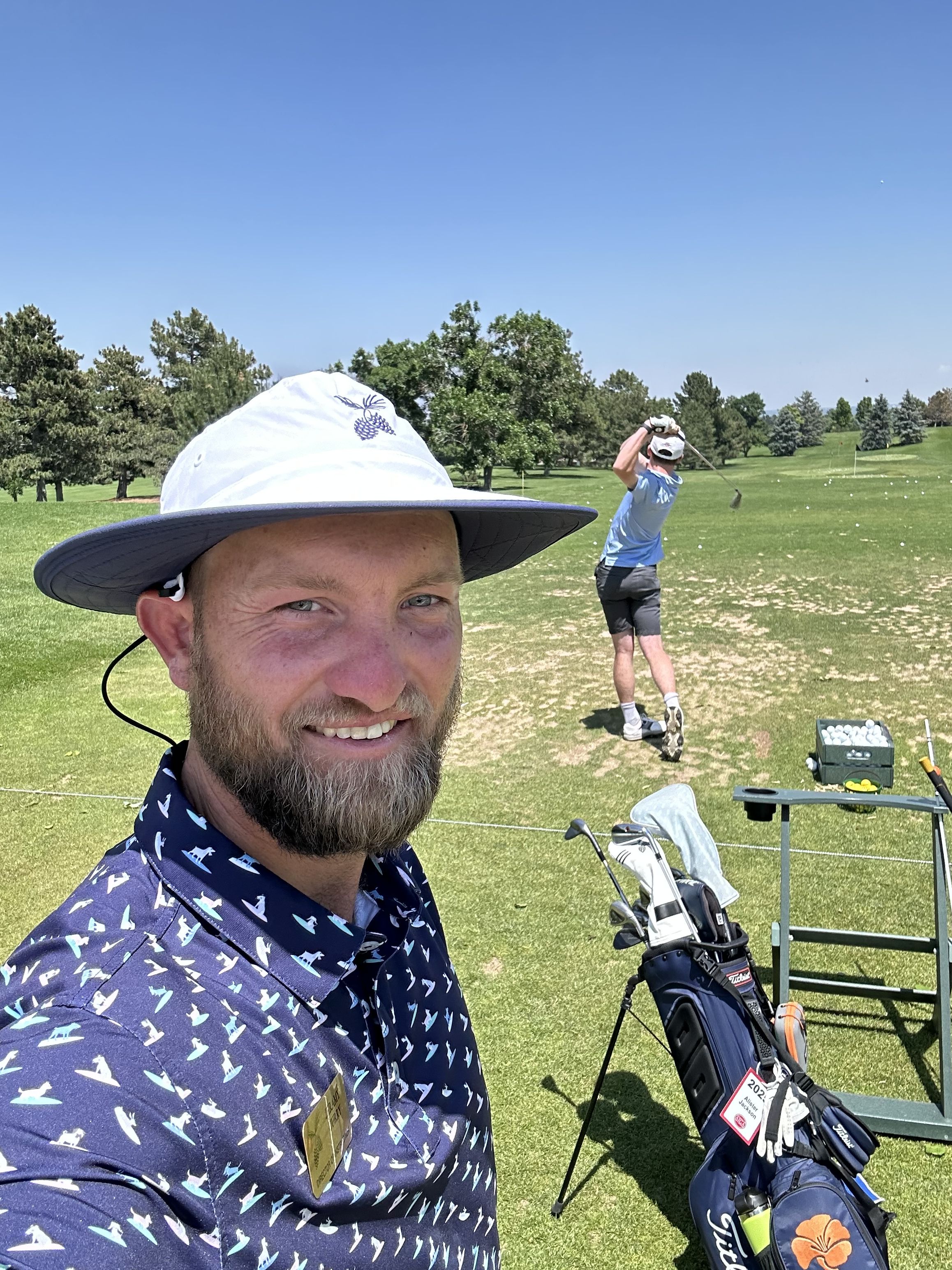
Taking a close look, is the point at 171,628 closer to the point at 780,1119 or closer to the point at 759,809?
the point at 780,1119

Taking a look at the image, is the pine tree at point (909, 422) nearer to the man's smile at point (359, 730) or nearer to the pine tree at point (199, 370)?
the pine tree at point (199, 370)

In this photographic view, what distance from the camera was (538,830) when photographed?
599 cm

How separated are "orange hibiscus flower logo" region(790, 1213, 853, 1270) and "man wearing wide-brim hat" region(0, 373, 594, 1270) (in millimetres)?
1262

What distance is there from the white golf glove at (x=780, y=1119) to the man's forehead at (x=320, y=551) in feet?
6.81

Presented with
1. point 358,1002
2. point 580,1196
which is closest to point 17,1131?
point 358,1002

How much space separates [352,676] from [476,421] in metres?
44.4

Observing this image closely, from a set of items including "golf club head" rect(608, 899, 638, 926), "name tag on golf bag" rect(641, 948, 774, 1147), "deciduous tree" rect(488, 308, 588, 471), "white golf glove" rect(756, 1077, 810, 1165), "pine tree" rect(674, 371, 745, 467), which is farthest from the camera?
"pine tree" rect(674, 371, 745, 467)

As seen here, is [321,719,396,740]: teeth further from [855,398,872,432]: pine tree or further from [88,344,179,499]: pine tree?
[855,398,872,432]: pine tree

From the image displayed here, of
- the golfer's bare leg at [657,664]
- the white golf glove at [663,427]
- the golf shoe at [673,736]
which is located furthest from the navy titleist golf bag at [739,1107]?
the white golf glove at [663,427]

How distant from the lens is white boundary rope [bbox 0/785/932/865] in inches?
210

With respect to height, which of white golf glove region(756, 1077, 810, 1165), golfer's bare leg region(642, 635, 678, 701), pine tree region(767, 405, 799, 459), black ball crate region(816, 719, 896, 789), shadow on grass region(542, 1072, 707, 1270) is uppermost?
pine tree region(767, 405, 799, 459)

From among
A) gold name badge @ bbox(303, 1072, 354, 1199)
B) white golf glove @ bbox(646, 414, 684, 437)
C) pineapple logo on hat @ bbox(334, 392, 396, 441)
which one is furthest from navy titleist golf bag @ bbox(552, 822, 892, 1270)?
white golf glove @ bbox(646, 414, 684, 437)

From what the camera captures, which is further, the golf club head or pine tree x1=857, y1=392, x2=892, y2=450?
pine tree x1=857, y1=392, x2=892, y2=450

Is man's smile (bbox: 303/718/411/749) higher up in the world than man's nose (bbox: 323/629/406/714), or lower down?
lower down
